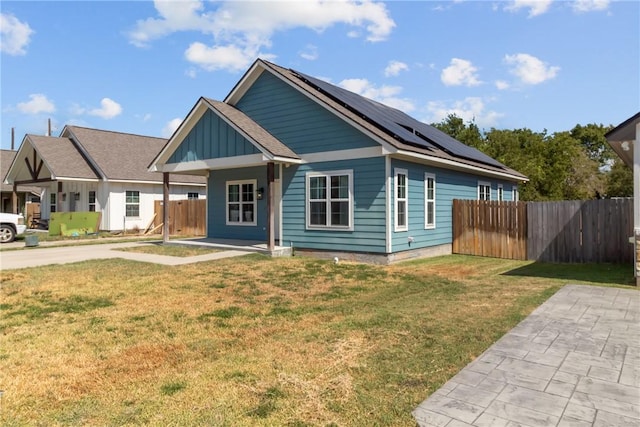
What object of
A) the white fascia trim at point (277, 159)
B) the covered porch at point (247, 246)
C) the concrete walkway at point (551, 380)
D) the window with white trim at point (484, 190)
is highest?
the white fascia trim at point (277, 159)

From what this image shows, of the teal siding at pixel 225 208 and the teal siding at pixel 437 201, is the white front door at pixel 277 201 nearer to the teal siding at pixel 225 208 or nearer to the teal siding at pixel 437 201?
the teal siding at pixel 225 208

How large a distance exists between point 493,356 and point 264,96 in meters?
12.1

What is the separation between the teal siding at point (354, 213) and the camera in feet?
37.6

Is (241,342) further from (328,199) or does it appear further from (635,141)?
(635,141)

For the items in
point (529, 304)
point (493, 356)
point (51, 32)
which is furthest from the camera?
point (51, 32)

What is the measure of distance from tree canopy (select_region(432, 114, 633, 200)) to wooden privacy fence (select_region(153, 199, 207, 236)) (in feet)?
81.2

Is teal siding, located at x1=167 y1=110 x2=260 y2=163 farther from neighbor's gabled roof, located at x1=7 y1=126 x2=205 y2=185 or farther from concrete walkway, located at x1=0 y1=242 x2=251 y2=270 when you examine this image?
neighbor's gabled roof, located at x1=7 y1=126 x2=205 y2=185

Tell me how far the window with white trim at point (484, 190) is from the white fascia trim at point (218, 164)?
10422mm

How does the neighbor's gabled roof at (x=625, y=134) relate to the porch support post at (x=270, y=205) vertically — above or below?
above

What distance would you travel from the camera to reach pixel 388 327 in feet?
17.6

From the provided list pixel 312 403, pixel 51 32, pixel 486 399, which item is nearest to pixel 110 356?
pixel 312 403

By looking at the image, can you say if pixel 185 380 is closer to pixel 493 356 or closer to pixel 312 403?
pixel 312 403

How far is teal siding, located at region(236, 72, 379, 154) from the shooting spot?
1206 centimetres

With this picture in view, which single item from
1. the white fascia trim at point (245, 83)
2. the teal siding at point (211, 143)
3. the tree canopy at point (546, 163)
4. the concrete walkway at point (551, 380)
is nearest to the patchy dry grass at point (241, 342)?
the concrete walkway at point (551, 380)
